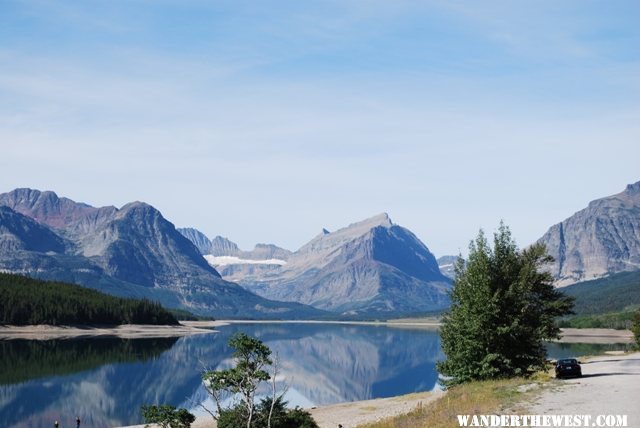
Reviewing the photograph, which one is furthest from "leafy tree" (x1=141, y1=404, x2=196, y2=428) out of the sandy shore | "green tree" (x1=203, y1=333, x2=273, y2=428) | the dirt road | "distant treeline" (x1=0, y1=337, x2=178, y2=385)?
"distant treeline" (x1=0, y1=337, x2=178, y2=385)

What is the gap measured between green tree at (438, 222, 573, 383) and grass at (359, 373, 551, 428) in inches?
146

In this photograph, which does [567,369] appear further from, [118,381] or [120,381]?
[120,381]

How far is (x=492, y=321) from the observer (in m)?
50.5

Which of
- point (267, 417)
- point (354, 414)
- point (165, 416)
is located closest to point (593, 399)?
point (267, 417)

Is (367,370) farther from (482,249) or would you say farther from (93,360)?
(482,249)

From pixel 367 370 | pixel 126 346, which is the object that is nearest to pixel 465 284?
pixel 367 370

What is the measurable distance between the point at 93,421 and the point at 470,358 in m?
59.5

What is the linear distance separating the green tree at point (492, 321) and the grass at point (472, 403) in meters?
3.72

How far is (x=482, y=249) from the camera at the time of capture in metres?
53.3

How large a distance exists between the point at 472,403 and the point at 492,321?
46.6ft

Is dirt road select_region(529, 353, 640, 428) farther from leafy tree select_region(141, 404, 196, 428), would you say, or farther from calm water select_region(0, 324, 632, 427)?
calm water select_region(0, 324, 632, 427)

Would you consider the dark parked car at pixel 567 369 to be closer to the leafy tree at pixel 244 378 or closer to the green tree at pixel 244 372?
the leafy tree at pixel 244 378

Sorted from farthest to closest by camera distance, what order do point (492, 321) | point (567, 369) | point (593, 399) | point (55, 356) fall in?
point (55, 356) < point (567, 369) < point (492, 321) < point (593, 399)

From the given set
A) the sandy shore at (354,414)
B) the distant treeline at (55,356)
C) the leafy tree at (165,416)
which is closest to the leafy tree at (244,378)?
the leafy tree at (165,416)
